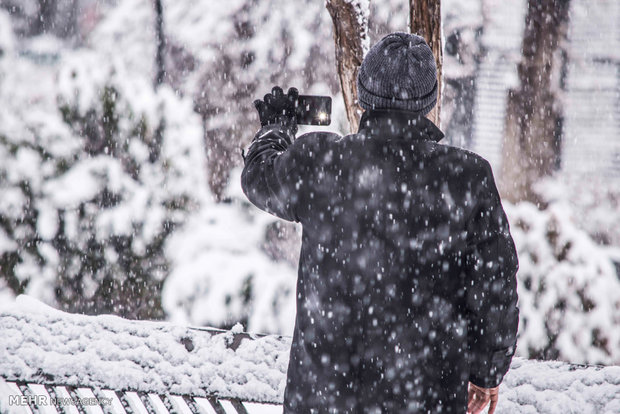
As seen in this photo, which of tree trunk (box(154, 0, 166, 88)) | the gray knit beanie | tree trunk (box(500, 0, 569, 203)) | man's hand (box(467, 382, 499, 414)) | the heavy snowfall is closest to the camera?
the gray knit beanie

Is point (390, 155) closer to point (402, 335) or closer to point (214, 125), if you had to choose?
point (402, 335)

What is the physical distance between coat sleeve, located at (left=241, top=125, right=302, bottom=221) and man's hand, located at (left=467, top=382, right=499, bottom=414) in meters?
0.81

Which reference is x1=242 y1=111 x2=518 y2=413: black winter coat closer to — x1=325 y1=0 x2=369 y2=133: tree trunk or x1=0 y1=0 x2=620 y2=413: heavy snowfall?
x1=0 y1=0 x2=620 y2=413: heavy snowfall

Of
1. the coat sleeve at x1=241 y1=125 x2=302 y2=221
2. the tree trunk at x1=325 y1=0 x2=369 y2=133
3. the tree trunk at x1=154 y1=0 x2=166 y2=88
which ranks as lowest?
the coat sleeve at x1=241 y1=125 x2=302 y2=221

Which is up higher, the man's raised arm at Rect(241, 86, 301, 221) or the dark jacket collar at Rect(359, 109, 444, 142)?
the dark jacket collar at Rect(359, 109, 444, 142)

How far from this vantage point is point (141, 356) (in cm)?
262

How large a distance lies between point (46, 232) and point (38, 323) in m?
1.55

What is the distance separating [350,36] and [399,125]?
5.06 ft

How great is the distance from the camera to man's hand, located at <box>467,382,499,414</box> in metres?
1.47

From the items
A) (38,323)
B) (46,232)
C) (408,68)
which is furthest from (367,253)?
(46,232)

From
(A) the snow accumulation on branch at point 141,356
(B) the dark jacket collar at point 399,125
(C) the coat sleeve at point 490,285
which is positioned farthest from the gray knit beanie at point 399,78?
(A) the snow accumulation on branch at point 141,356

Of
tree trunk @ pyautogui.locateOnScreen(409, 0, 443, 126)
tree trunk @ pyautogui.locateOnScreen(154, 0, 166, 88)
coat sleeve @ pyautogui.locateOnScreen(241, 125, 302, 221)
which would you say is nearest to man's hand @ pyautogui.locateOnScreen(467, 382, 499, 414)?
coat sleeve @ pyautogui.locateOnScreen(241, 125, 302, 221)

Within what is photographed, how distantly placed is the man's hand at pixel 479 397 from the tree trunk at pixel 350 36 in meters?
1.59

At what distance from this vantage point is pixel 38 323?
2719 mm
